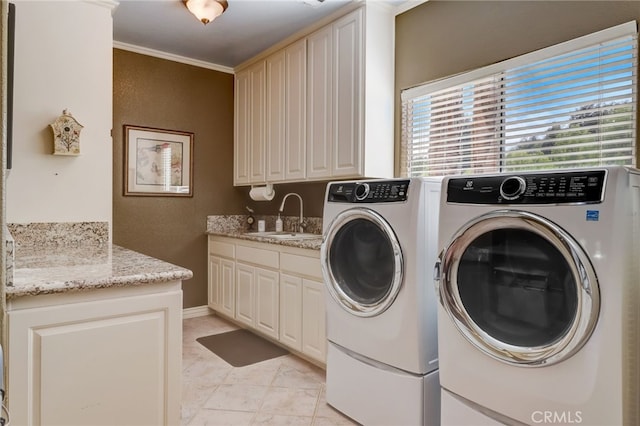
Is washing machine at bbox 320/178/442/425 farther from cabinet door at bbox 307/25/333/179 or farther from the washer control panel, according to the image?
cabinet door at bbox 307/25/333/179

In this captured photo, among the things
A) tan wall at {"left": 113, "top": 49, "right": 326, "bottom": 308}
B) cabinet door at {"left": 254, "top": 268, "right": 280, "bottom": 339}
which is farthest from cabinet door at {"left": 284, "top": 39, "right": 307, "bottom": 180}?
cabinet door at {"left": 254, "top": 268, "right": 280, "bottom": 339}

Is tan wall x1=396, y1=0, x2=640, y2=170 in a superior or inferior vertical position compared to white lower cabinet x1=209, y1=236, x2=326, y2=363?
superior

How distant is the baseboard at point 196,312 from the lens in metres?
3.97

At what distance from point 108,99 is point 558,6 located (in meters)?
2.65

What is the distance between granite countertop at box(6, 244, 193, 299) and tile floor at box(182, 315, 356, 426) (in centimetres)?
96

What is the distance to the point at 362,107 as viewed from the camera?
281 cm

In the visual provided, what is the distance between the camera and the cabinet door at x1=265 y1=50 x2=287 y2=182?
3508mm

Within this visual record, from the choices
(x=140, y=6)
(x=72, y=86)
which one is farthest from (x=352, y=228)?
(x=140, y=6)

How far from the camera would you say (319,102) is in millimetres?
3127

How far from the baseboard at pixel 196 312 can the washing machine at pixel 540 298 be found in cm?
292

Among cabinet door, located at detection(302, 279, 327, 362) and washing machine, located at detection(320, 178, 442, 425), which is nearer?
washing machine, located at detection(320, 178, 442, 425)

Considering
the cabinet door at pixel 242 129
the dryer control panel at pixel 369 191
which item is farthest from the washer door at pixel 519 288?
the cabinet door at pixel 242 129

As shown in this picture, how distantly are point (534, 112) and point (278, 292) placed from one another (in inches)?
81.7

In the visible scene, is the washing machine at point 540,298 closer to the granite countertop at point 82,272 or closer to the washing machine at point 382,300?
the washing machine at point 382,300
